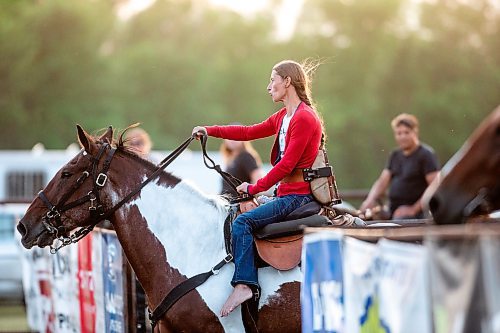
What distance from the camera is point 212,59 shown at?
49.1 m

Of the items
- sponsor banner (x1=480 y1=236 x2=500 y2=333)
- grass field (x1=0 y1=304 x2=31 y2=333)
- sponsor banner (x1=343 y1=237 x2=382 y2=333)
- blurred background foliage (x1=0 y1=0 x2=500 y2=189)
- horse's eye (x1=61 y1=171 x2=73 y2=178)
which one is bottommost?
sponsor banner (x1=480 y1=236 x2=500 y2=333)

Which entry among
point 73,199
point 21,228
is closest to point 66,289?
point 21,228

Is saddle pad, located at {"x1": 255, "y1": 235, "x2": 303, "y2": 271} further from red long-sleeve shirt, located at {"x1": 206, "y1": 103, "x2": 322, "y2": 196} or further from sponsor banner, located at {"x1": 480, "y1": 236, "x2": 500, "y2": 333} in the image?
sponsor banner, located at {"x1": 480, "y1": 236, "x2": 500, "y2": 333}

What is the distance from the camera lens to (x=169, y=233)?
7574 millimetres

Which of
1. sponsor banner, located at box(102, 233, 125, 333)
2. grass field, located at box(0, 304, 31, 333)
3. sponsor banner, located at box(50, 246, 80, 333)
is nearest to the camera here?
sponsor banner, located at box(102, 233, 125, 333)

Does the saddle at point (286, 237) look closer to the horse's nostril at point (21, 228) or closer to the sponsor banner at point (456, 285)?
the horse's nostril at point (21, 228)

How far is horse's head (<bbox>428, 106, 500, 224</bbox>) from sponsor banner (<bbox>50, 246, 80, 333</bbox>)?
18.1ft

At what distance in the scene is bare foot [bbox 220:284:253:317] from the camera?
23.2 ft

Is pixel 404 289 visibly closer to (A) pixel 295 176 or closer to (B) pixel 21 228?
(A) pixel 295 176

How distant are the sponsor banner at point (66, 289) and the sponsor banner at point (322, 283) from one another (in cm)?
466

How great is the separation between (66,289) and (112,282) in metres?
1.68

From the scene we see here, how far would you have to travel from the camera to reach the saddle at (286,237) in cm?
726

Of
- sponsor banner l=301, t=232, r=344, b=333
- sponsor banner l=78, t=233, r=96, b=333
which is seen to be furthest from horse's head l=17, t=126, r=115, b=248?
sponsor banner l=301, t=232, r=344, b=333

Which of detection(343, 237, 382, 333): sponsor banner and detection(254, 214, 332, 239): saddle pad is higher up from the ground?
detection(254, 214, 332, 239): saddle pad
